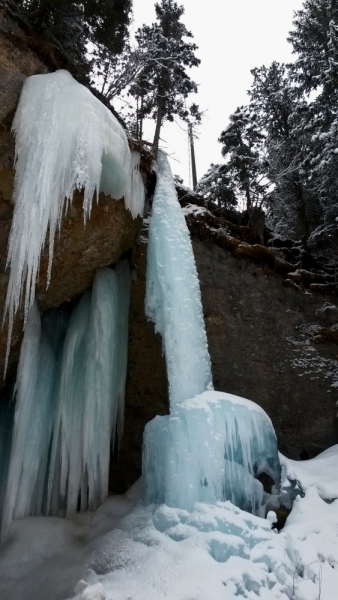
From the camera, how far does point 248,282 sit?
7.70 meters

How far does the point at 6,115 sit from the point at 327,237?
280 inches

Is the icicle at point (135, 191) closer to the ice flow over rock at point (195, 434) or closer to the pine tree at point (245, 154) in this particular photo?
the ice flow over rock at point (195, 434)

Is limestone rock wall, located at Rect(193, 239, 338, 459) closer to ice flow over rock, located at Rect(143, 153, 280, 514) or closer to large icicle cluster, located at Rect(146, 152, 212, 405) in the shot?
large icicle cluster, located at Rect(146, 152, 212, 405)

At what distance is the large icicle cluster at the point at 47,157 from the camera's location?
176 inches

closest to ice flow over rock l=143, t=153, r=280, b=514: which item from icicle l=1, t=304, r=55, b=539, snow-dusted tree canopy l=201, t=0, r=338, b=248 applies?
icicle l=1, t=304, r=55, b=539

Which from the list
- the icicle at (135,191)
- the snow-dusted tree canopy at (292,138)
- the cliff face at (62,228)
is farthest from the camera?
the snow-dusted tree canopy at (292,138)

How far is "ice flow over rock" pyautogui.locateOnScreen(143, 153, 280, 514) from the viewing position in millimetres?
4070

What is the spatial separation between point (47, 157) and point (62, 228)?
0.94 m

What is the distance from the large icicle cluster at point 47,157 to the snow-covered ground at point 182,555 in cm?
245

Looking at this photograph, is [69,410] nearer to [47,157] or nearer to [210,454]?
[210,454]

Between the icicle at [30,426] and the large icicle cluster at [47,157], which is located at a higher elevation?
the large icicle cluster at [47,157]

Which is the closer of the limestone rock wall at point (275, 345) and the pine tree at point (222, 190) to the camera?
the limestone rock wall at point (275, 345)

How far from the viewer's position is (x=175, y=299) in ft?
17.4

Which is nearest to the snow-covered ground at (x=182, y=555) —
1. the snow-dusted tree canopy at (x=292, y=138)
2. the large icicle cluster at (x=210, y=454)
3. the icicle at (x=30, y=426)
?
the large icicle cluster at (x=210, y=454)
